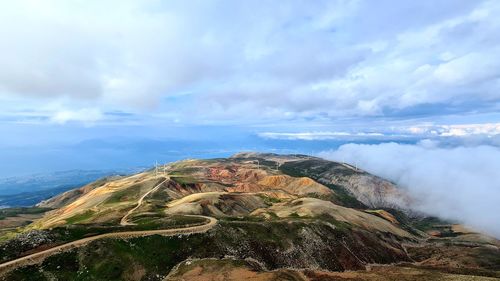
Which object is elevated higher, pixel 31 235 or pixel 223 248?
pixel 31 235

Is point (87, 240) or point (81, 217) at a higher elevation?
point (87, 240)

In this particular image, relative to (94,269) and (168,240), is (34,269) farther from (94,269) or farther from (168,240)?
(168,240)

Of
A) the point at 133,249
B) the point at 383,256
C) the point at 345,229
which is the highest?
the point at 133,249

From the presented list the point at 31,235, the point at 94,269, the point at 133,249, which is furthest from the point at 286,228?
the point at 31,235

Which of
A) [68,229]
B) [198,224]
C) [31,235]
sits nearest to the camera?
[31,235]

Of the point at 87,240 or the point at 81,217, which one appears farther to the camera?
the point at 81,217

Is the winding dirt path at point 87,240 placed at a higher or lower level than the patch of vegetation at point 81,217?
higher

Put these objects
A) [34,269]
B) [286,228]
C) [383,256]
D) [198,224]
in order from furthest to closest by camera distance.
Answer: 1. [383,256]
2. [286,228]
3. [198,224]
4. [34,269]

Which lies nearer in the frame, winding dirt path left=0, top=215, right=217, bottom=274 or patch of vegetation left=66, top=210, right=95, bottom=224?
winding dirt path left=0, top=215, right=217, bottom=274

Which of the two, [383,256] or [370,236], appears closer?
[383,256]

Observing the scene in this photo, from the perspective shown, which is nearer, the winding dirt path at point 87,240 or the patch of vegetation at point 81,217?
the winding dirt path at point 87,240

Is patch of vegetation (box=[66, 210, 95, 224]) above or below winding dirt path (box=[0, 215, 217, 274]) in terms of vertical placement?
below
